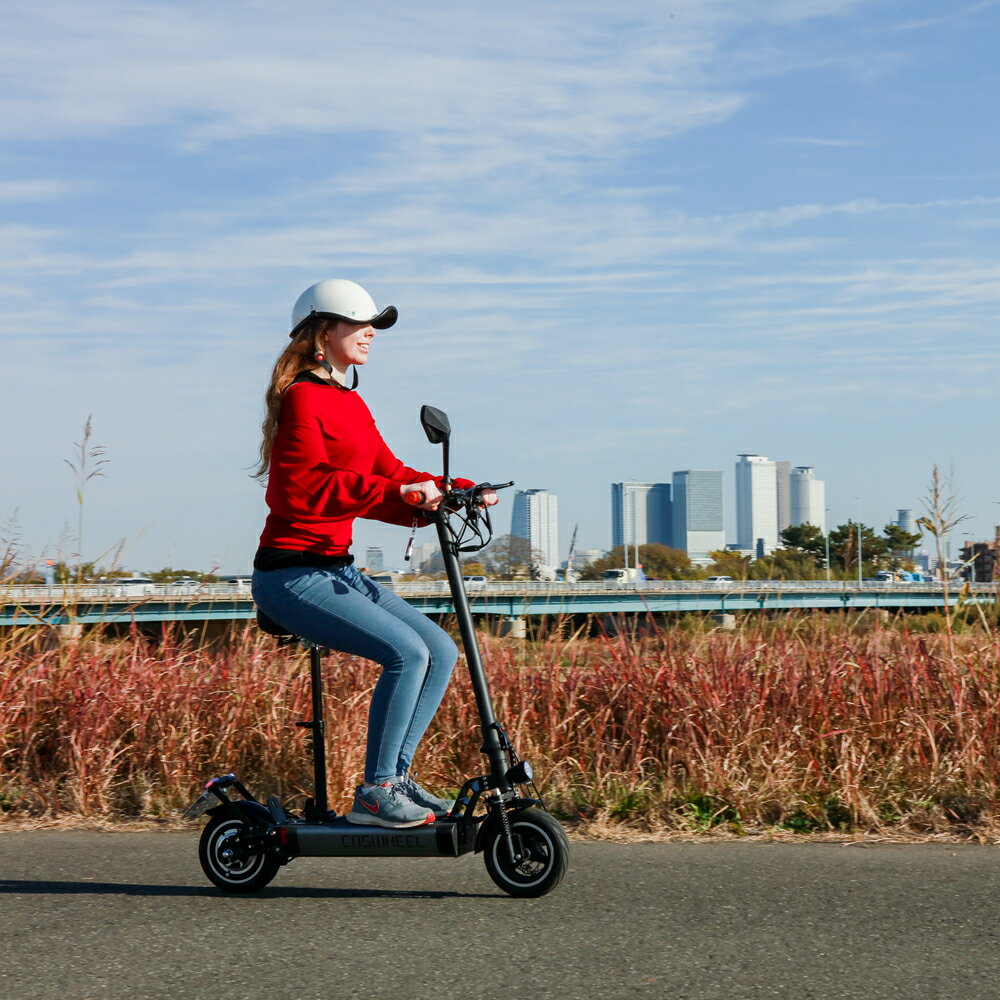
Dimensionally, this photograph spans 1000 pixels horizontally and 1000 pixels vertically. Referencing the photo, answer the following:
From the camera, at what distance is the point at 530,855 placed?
3.89 m

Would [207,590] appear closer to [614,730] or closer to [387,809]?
[614,730]

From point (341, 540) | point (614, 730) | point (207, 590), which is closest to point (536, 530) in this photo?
point (614, 730)

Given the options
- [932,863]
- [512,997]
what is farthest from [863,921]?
[512,997]

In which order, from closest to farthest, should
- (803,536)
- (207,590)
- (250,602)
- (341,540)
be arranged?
(341,540), (250,602), (207,590), (803,536)

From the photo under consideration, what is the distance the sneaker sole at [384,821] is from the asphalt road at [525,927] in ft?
0.78

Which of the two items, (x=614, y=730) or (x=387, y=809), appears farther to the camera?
(x=614, y=730)

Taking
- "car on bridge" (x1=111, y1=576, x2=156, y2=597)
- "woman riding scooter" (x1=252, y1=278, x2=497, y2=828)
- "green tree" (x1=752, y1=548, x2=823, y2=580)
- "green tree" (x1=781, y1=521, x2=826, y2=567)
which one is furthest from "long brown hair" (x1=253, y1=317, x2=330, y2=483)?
"green tree" (x1=781, y1=521, x2=826, y2=567)

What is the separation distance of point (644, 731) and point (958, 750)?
136cm

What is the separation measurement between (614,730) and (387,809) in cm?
208

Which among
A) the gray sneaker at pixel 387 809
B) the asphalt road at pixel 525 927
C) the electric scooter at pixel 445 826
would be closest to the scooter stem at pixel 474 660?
the electric scooter at pixel 445 826

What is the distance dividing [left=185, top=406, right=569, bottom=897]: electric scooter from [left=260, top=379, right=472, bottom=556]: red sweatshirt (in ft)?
0.59

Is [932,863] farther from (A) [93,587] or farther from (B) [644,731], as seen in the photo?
(A) [93,587]

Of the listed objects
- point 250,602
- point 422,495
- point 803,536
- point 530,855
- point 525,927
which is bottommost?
point 525,927

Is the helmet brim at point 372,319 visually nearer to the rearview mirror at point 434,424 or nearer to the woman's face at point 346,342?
the woman's face at point 346,342
